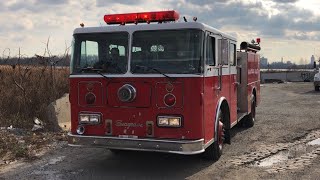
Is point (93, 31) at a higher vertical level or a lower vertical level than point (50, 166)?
higher

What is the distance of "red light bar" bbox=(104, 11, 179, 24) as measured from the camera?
22.9ft

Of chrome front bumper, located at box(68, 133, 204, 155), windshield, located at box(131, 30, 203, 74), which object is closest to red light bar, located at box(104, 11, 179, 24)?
windshield, located at box(131, 30, 203, 74)

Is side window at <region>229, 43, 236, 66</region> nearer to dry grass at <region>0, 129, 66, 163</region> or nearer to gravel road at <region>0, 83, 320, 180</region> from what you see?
gravel road at <region>0, 83, 320, 180</region>

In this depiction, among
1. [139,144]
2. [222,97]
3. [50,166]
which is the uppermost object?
[222,97]

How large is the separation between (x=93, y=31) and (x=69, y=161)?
8.25 ft

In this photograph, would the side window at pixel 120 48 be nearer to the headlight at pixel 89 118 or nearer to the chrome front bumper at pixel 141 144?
the headlight at pixel 89 118

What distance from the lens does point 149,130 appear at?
22.0 feet

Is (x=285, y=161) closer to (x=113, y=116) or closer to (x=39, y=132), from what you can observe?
(x=113, y=116)

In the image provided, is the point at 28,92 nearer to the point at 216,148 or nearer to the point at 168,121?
the point at 216,148

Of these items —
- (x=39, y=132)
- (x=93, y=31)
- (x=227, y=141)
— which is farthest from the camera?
(x=39, y=132)

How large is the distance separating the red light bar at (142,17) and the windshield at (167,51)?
0.33 metres

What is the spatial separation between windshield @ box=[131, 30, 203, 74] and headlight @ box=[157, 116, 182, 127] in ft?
2.32

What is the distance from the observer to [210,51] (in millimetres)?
→ 6988

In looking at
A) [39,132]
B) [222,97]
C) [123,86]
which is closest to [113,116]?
[123,86]
